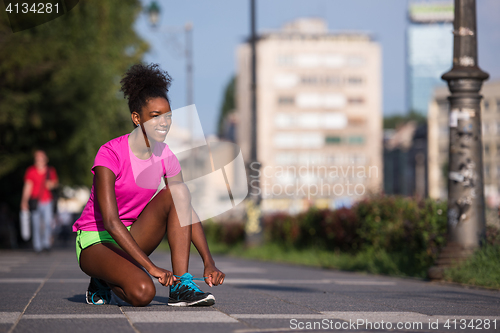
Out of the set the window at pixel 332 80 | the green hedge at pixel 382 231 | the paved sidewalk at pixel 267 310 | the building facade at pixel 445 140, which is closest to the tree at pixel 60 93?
the green hedge at pixel 382 231

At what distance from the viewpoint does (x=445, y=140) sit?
111 metres

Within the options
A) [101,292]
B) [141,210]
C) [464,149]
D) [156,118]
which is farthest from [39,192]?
[156,118]

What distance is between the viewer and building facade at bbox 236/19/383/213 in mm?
104625

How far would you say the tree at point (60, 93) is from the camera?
54.9 ft

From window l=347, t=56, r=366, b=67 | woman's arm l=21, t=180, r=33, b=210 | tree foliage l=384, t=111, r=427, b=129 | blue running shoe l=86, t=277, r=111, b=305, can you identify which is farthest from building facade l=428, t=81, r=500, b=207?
blue running shoe l=86, t=277, r=111, b=305

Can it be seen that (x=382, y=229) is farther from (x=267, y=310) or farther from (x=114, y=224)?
(x=114, y=224)

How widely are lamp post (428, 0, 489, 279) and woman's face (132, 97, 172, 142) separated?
4433 millimetres

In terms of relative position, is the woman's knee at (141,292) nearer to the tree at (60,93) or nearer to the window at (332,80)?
the tree at (60,93)

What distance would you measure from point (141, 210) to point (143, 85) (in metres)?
0.92

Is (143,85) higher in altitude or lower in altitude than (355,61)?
lower

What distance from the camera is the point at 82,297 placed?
5.99 meters

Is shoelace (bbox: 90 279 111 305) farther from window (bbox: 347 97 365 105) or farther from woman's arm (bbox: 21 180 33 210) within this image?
window (bbox: 347 97 365 105)

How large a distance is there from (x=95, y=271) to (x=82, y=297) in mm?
1109

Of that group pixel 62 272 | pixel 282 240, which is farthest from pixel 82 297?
pixel 282 240
